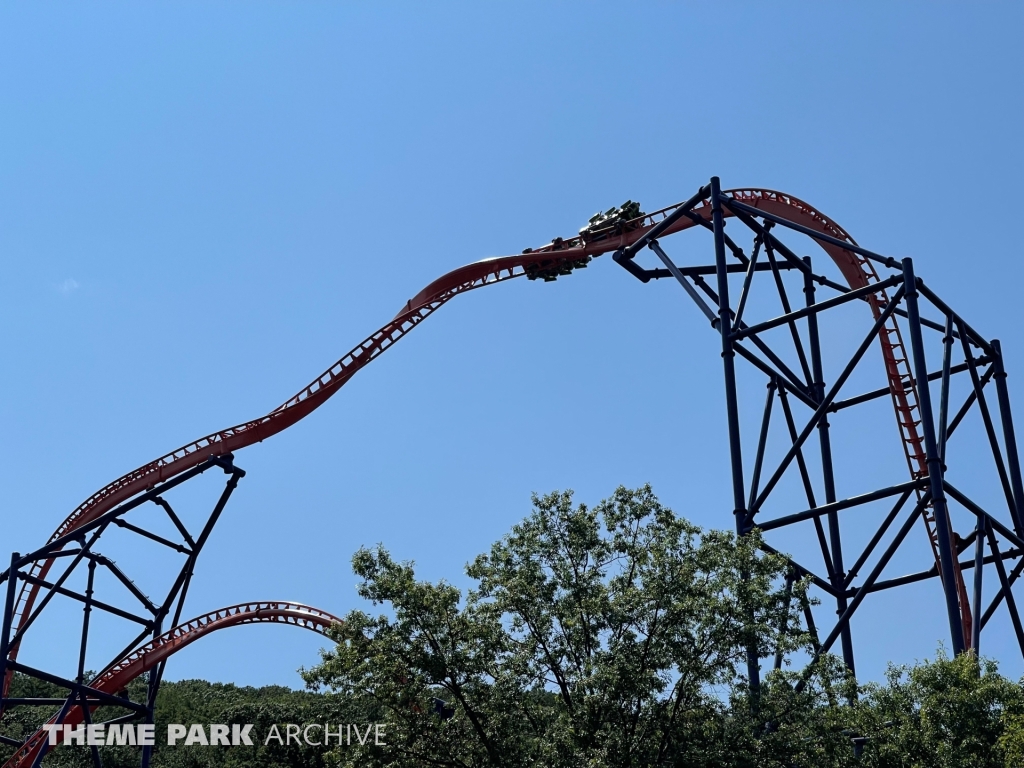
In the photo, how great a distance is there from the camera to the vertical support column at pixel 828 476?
18234 mm

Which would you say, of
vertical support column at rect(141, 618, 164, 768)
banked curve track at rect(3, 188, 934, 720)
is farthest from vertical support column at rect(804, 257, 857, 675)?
vertical support column at rect(141, 618, 164, 768)

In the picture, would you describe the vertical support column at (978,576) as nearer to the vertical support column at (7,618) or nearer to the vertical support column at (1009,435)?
the vertical support column at (1009,435)

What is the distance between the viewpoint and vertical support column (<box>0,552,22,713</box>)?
880 inches

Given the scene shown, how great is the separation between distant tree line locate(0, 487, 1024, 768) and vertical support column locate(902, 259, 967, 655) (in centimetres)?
115

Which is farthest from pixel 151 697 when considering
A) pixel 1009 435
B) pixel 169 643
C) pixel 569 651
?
pixel 1009 435

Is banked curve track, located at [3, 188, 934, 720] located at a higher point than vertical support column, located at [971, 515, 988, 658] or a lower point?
higher

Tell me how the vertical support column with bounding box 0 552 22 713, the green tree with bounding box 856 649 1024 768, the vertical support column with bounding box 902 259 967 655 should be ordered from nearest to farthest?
1. the green tree with bounding box 856 649 1024 768
2. the vertical support column with bounding box 902 259 967 655
3. the vertical support column with bounding box 0 552 22 713

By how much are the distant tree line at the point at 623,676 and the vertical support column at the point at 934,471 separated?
1.15m

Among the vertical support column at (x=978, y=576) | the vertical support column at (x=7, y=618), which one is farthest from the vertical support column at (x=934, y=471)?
the vertical support column at (x=7, y=618)

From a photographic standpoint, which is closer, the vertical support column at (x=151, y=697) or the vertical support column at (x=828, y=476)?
the vertical support column at (x=828, y=476)

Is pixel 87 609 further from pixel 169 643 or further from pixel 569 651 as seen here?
pixel 569 651

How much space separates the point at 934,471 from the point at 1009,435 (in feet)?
16.2

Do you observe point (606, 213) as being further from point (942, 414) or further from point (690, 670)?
point (690, 670)

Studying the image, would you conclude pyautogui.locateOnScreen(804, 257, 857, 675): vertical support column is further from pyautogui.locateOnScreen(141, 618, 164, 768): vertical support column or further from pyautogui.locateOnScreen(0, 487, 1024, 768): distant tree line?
pyautogui.locateOnScreen(141, 618, 164, 768): vertical support column
